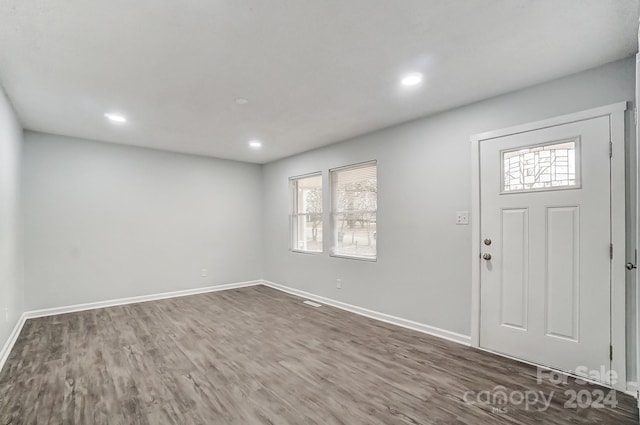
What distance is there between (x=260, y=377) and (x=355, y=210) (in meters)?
2.66

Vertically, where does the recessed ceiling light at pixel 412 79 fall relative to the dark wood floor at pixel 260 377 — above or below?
above

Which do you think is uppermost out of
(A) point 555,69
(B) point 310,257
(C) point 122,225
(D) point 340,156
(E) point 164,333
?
(A) point 555,69

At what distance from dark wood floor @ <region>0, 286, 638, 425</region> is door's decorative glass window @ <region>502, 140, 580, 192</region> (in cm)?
162

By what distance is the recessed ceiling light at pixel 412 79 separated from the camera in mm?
2521

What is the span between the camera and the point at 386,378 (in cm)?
246

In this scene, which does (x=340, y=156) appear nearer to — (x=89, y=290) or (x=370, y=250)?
(x=370, y=250)

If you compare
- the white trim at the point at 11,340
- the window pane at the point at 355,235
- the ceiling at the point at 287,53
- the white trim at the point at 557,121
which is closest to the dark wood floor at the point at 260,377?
the white trim at the point at 11,340

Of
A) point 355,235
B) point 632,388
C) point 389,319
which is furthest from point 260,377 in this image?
point 632,388

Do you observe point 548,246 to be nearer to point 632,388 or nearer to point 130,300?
point 632,388

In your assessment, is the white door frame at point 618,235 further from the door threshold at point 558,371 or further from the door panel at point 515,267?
the door panel at point 515,267

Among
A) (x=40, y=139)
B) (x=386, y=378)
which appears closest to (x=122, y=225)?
(x=40, y=139)

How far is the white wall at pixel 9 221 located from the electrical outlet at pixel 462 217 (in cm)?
445

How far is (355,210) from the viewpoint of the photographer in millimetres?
4492

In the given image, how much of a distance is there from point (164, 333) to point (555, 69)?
4.68 m
